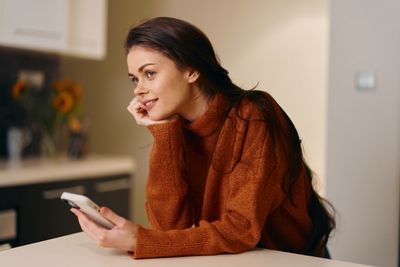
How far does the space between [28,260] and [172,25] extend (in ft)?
1.89

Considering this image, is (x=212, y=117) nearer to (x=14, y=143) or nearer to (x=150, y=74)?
(x=150, y=74)

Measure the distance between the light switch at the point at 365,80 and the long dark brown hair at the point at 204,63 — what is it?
150 cm

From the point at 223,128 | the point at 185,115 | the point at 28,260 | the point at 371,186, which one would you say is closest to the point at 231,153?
the point at 223,128

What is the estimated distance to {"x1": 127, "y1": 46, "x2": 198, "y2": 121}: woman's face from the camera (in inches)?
47.1

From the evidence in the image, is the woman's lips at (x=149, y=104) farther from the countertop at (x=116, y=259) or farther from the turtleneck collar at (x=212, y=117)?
the countertop at (x=116, y=259)

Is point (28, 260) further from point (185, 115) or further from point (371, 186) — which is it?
point (371, 186)


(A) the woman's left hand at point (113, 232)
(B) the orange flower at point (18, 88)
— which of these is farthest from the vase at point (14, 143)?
(A) the woman's left hand at point (113, 232)

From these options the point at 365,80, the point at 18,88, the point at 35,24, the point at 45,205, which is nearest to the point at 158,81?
the point at 45,205

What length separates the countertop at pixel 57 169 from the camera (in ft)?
8.06

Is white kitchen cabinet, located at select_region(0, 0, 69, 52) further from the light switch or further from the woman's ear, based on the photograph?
the woman's ear

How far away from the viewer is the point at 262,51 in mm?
3545

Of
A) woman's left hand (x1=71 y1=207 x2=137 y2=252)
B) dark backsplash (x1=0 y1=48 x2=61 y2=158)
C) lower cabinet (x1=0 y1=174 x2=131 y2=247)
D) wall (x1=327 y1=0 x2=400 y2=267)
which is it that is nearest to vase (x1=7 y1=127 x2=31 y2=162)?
dark backsplash (x1=0 y1=48 x2=61 y2=158)

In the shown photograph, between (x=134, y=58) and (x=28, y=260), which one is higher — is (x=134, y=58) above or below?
above

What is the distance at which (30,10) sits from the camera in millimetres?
2797
